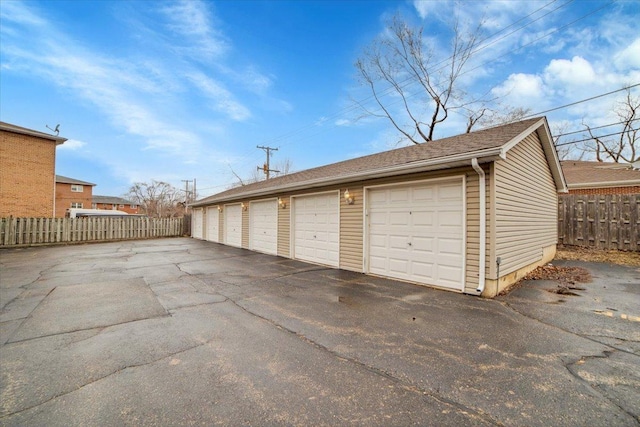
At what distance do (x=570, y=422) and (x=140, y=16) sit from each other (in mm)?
14341

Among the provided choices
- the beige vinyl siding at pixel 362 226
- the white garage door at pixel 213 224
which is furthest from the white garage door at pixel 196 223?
the beige vinyl siding at pixel 362 226

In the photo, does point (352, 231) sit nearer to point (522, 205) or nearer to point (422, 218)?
point (422, 218)

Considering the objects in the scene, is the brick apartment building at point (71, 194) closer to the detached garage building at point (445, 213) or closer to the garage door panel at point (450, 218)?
the detached garage building at point (445, 213)

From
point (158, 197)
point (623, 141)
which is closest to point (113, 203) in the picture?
point (158, 197)

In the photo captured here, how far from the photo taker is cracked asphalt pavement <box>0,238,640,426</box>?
6.65 ft

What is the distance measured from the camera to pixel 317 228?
341 inches

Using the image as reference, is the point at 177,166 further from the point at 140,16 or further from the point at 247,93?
the point at 140,16

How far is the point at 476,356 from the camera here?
113 inches

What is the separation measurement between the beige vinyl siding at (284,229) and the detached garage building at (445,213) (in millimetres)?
73

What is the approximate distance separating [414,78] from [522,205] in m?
12.9

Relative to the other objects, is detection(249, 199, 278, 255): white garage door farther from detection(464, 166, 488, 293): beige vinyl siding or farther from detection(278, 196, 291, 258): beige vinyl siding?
detection(464, 166, 488, 293): beige vinyl siding

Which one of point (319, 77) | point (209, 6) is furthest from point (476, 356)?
point (319, 77)

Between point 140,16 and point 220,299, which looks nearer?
point 220,299

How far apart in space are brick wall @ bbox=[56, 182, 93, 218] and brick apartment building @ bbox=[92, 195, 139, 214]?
16.5 meters
